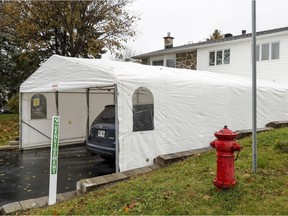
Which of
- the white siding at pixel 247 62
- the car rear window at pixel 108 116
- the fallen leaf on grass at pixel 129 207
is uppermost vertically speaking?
the white siding at pixel 247 62

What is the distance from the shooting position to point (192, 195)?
4.27 m

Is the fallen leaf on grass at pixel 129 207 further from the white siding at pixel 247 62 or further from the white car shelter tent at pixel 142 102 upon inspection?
the white siding at pixel 247 62

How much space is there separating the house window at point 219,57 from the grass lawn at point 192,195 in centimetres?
1407

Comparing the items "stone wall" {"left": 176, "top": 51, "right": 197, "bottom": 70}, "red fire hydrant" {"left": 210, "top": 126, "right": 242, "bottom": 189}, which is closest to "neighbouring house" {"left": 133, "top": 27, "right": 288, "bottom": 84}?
"stone wall" {"left": 176, "top": 51, "right": 197, "bottom": 70}

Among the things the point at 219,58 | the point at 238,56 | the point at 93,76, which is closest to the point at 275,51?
the point at 238,56

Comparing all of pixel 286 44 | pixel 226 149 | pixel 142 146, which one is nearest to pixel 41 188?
pixel 142 146

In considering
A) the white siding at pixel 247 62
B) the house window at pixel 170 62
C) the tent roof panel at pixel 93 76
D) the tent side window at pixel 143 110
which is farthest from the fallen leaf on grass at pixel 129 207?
the house window at pixel 170 62

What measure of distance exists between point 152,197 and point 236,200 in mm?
1229

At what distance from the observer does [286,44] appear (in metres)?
15.7

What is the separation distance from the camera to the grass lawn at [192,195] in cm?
387

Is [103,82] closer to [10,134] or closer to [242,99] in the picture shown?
[242,99]

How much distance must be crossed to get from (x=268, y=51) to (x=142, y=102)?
12.7m

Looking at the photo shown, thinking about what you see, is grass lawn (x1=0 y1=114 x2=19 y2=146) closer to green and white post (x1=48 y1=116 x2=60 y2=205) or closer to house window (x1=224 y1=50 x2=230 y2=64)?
green and white post (x1=48 y1=116 x2=60 y2=205)

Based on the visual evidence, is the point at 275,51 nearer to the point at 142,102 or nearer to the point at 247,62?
Result: the point at 247,62
